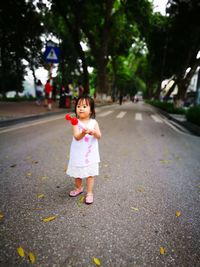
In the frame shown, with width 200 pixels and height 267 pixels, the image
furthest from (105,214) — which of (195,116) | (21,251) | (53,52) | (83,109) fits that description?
(53,52)

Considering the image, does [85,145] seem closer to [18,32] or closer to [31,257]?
[31,257]

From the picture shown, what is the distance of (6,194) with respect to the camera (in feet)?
7.91

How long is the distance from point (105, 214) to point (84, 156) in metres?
0.67

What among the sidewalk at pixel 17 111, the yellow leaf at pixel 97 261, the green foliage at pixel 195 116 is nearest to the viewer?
the yellow leaf at pixel 97 261

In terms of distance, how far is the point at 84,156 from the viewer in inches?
87.9

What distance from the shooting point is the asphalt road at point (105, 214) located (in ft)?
5.13

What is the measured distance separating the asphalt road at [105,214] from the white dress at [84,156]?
1.29 feet

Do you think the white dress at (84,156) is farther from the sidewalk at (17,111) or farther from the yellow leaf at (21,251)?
the sidewalk at (17,111)

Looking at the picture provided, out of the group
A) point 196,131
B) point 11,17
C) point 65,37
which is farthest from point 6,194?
point 65,37

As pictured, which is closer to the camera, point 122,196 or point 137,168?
point 122,196

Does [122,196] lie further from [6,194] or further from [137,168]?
[6,194]

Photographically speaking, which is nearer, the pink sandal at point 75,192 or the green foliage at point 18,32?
the pink sandal at point 75,192

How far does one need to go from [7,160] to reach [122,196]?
2.31 m

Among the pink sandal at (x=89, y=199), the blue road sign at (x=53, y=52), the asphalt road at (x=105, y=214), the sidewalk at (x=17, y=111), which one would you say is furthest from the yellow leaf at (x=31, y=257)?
the blue road sign at (x=53, y=52)
